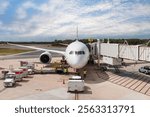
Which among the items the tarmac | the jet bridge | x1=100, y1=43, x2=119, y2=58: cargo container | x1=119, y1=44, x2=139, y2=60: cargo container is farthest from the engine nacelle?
x1=119, y1=44, x2=139, y2=60: cargo container

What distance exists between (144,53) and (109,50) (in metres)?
7.66

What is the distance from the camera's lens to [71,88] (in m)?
22.0

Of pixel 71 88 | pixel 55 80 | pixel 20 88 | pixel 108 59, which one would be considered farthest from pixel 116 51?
pixel 20 88

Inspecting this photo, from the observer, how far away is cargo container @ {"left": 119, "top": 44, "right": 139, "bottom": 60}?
27188mm

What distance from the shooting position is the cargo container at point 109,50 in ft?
102

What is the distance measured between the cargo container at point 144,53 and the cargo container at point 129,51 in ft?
2.15

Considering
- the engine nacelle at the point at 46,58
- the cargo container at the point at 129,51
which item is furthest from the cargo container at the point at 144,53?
the engine nacelle at the point at 46,58

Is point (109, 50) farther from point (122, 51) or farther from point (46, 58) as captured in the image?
point (46, 58)

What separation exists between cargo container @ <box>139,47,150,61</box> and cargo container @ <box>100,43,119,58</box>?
4881 mm

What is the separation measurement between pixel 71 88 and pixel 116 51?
11.5m

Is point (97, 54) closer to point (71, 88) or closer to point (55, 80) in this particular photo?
point (55, 80)

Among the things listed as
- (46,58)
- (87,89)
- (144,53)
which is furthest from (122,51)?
(46,58)

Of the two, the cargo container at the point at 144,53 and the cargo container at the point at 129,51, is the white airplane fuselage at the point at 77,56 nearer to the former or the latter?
the cargo container at the point at 129,51

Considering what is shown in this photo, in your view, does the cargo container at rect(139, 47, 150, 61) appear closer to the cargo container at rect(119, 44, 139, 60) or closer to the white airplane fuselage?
the cargo container at rect(119, 44, 139, 60)
